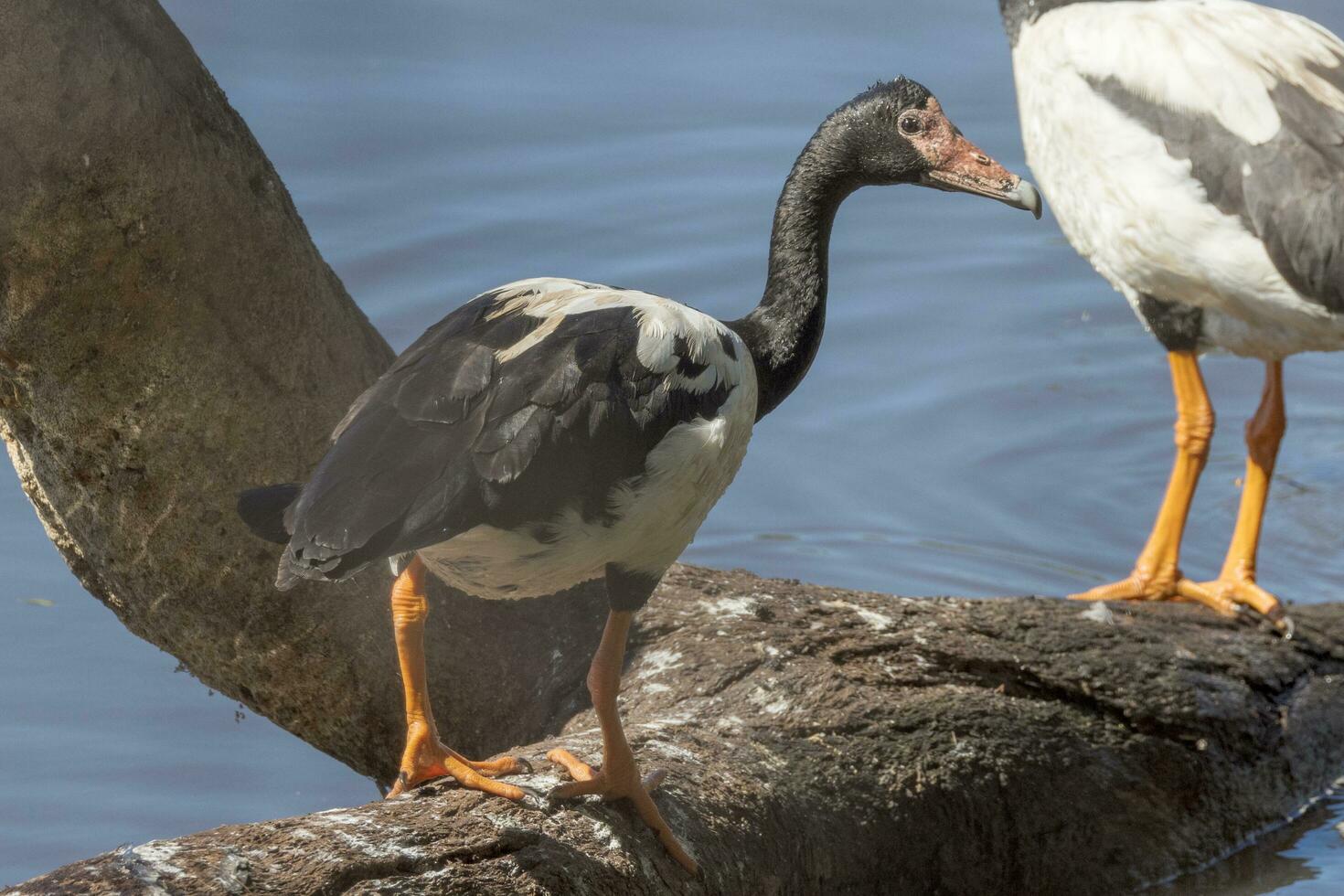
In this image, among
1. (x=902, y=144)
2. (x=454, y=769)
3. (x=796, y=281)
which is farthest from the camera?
(x=902, y=144)

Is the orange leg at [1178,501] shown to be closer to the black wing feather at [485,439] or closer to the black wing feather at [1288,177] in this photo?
the black wing feather at [1288,177]

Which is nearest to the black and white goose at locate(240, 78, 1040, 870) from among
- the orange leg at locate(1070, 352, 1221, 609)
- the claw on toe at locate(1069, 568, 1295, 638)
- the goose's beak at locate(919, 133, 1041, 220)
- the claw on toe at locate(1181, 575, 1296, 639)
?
the goose's beak at locate(919, 133, 1041, 220)

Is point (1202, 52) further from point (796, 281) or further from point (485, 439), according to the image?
point (485, 439)

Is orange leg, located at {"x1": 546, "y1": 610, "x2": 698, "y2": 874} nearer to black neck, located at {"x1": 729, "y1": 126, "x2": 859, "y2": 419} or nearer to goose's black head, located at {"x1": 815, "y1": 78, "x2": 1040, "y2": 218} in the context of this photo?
black neck, located at {"x1": 729, "y1": 126, "x2": 859, "y2": 419}

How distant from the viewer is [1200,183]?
5.22 m

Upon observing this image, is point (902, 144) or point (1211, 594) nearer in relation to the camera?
point (902, 144)

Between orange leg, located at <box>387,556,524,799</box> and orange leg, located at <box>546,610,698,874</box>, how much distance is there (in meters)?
0.19

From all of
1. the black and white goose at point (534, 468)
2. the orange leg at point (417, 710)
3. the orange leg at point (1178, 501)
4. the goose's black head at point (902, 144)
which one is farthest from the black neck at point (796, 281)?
the orange leg at point (1178, 501)

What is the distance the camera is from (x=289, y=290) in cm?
433

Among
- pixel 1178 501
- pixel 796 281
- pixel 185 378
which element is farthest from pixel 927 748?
pixel 185 378

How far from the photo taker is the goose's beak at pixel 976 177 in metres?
4.57

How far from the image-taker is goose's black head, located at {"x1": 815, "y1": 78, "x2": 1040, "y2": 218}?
4523mm

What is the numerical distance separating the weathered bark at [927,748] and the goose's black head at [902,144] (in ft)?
3.73

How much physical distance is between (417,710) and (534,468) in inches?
28.0
